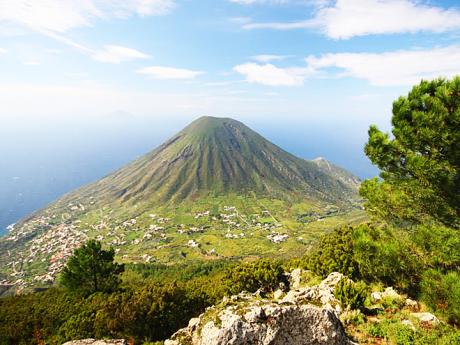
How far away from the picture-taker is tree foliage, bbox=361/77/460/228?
12.9 meters

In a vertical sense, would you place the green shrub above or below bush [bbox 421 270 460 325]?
below

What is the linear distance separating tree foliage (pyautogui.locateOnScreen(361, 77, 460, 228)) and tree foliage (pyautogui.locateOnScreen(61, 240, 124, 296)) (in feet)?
135

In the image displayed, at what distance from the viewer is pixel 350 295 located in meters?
17.1

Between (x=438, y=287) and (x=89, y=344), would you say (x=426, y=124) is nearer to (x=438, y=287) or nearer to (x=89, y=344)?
(x=438, y=287)

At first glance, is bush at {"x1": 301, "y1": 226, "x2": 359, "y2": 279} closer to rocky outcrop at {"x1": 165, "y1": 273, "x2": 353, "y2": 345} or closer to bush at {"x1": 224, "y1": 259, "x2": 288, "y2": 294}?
bush at {"x1": 224, "y1": 259, "x2": 288, "y2": 294}

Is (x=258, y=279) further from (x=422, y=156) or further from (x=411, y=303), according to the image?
(x=422, y=156)

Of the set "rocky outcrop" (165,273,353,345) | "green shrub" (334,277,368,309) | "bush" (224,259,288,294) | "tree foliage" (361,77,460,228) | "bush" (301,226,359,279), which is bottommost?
"bush" (224,259,288,294)

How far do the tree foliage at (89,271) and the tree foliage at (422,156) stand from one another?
41113mm

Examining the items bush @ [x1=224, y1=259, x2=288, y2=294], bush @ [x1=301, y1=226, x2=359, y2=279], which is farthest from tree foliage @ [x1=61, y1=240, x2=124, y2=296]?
bush @ [x1=301, y1=226, x2=359, y2=279]

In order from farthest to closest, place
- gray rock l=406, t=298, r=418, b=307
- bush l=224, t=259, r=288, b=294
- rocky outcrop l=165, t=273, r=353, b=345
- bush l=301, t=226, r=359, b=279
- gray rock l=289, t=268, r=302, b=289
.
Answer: bush l=224, t=259, r=288, b=294, gray rock l=289, t=268, r=302, b=289, bush l=301, t=226, r=359, b=279, gray rock l=406, t=298, r=418, b=307, rocky outcrop l=165, t=273, r=353, b=345

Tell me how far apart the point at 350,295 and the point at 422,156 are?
9.53 meters

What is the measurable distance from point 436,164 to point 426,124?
2040 millimetres

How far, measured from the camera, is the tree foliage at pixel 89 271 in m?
41.6

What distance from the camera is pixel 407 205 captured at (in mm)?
15727
